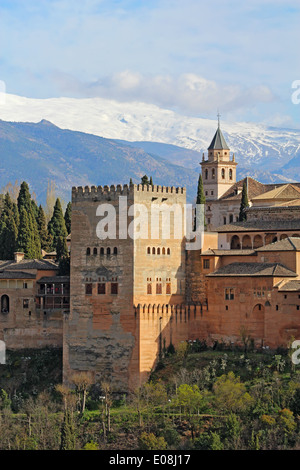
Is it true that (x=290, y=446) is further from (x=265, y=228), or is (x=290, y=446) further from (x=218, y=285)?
(x=265, y=228)

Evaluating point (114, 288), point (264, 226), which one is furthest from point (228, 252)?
point (114, 288)

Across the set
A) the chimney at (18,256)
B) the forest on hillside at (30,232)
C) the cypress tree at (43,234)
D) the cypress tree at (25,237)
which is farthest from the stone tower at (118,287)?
the cypress tree at (43,234)

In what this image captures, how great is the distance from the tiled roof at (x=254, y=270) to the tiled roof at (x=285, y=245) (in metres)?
1.21

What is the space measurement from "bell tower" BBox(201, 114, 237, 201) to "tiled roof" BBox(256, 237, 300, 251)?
2816cm

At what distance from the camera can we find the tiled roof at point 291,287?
6592 cm

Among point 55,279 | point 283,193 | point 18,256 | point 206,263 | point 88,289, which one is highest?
point 283,193

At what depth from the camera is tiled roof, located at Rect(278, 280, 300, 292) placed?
6592 centimetres

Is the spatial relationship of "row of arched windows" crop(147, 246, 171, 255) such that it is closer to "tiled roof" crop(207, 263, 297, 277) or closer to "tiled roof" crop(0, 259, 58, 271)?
"tiled roof" crop(207, 263, 297, 277)

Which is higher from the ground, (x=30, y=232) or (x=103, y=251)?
(x=30, y=232)

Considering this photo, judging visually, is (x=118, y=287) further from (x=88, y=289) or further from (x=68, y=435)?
(x=68, y=435)

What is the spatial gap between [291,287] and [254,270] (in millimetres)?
2965

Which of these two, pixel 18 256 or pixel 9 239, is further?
pixel 9 239

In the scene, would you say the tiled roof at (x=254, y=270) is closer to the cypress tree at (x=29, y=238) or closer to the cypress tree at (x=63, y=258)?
the cypress tree at (x=63, y=258)

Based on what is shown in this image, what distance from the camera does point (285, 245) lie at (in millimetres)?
69562
